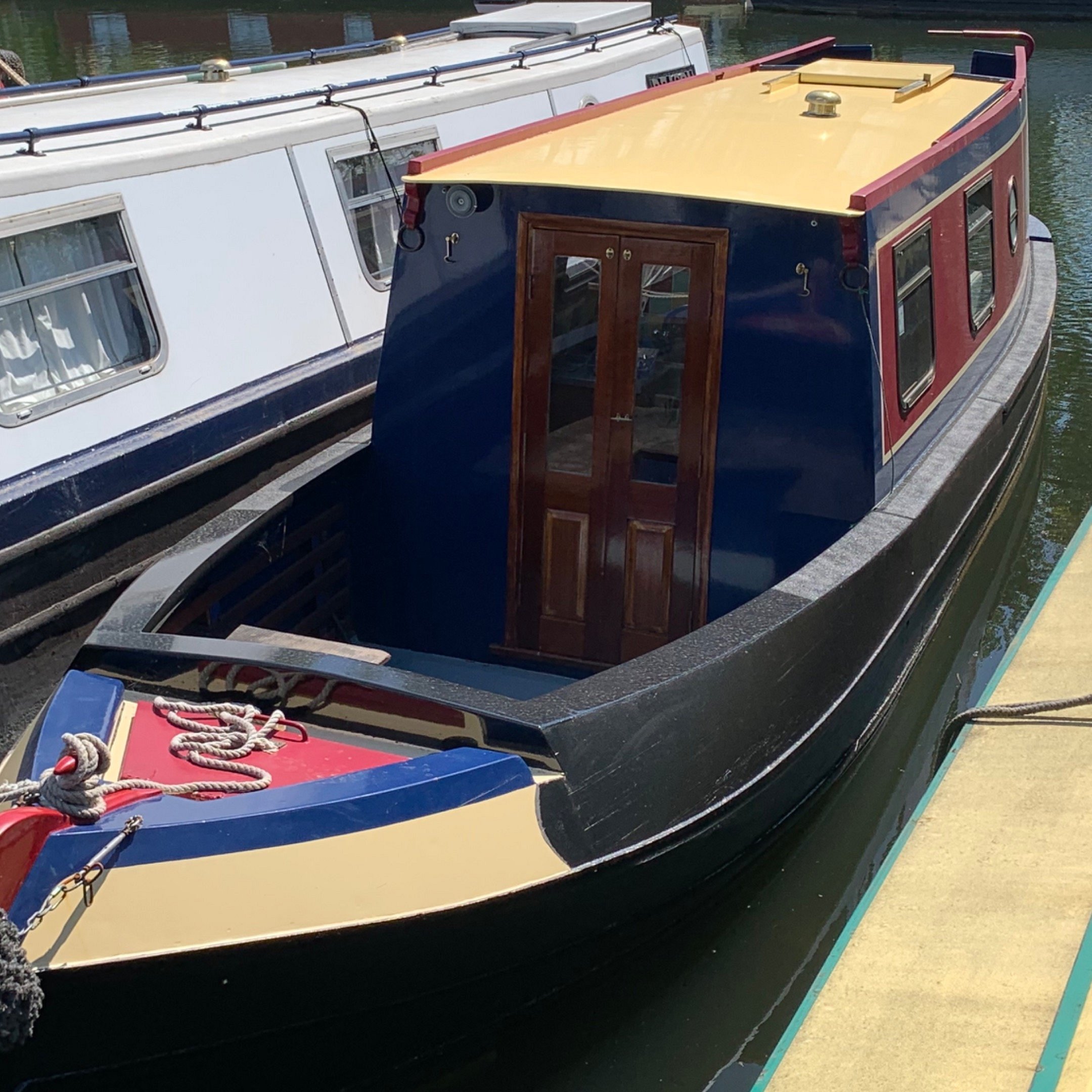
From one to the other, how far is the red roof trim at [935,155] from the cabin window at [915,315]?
0.25 m

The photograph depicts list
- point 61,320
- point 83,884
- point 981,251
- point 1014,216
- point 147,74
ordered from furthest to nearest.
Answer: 1. point 147,74
2. point 1014,216
3. point 981,251
4. point 61,320
5. point 83,884

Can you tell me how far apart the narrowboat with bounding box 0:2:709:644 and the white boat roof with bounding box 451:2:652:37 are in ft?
Result: 5.08

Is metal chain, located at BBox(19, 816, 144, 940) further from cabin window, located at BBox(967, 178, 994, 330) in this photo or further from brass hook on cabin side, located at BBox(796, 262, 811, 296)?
cabin window, located at BBox(967, 178, 994, 330)

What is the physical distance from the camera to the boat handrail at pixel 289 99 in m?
5.51

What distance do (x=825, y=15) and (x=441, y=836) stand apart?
83.9 feet

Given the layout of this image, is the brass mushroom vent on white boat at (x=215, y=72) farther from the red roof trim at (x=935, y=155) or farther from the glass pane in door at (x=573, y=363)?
the red roof trim at (x=935, y=155)

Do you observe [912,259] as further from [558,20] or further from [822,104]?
[558,20]

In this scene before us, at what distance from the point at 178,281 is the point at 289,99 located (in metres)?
1.45

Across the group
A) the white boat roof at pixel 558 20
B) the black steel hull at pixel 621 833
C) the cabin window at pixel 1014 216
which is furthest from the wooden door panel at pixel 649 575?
the white boat roof at pixel 558 20

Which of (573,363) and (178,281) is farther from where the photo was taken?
(178,281)

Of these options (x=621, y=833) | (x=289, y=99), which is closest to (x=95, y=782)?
(x=621, y=833)

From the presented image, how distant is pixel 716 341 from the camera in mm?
4488

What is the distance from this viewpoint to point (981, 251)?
638 cm

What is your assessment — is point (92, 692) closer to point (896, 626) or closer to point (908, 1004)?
point (908, 1004)
